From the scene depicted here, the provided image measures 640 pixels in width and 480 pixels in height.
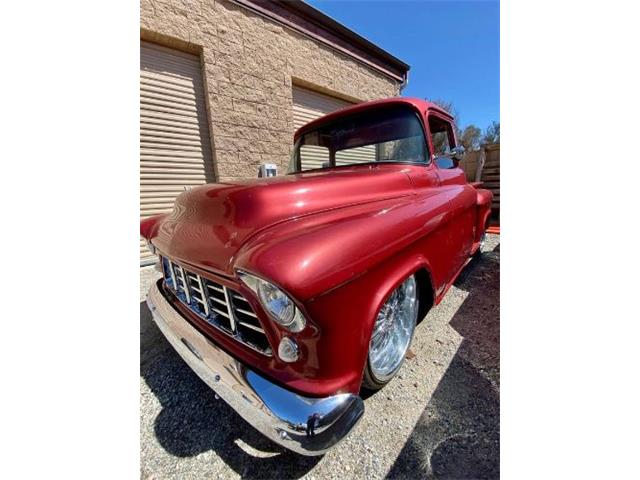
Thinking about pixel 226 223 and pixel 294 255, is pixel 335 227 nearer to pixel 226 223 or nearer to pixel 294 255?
pixel 294 255

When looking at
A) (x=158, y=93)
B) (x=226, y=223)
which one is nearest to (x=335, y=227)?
(x=226, y=223)

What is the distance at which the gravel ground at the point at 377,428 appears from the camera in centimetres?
136

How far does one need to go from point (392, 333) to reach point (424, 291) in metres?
0.42

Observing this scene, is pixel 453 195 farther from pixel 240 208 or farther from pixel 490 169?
pixel 490 169

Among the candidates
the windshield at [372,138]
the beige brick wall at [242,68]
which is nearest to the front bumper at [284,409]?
the windshield at [372,138]

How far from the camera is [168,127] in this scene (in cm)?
471

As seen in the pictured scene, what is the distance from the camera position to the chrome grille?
134cm

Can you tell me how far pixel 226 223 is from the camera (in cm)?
146

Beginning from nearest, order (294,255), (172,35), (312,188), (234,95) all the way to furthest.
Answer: (294,255) < (312,188) < (172,35) < (234,95)

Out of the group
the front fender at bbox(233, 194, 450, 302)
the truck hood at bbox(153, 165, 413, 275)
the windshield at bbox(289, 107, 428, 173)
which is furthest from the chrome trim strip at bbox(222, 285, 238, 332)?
the windshield at bbox(289, 107, 428, 173)

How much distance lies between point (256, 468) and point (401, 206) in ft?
5.37

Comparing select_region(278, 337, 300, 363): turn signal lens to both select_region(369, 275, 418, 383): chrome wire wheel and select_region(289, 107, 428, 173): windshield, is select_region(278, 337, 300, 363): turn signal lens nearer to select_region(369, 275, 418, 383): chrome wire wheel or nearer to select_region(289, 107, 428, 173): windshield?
select_region(369, 275, 418, 383): chrome wire wheel

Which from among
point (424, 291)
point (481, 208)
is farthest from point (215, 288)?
point (481, 208)

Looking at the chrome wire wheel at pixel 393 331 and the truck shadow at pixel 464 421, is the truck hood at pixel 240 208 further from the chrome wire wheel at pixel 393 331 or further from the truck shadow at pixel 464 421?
the truck shadow at pixel 464 421
